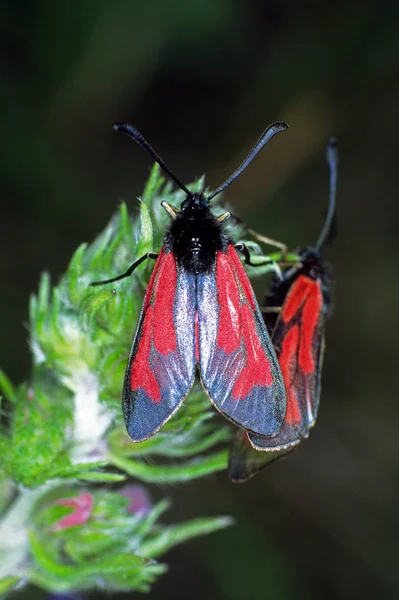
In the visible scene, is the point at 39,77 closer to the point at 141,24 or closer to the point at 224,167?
the point at 141,24

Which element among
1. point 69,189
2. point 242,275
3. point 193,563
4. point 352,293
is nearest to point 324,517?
point 193,563

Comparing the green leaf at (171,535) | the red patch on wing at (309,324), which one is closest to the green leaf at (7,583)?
the green leaf at (171,535)

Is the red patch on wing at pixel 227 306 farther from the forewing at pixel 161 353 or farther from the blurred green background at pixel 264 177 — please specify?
the blurred green background at pixel 264 177

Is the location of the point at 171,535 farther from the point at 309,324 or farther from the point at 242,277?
the point at 242,277

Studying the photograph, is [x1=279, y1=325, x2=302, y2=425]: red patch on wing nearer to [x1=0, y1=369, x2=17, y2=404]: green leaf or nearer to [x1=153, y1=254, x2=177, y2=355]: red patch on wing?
[x1=153, y1=254, x2=177, y2=355]: red patch on wing

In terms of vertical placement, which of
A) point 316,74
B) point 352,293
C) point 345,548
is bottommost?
point 345,548

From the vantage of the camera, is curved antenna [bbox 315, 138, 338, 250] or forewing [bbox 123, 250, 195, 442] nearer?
forewing [bbox 123, 250, 195, 442]

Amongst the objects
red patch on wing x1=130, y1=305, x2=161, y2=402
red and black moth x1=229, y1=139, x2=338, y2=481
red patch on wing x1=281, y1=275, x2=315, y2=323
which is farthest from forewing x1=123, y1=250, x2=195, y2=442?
red patch on wing x1=281, y1=275, x2=315, y2=323
